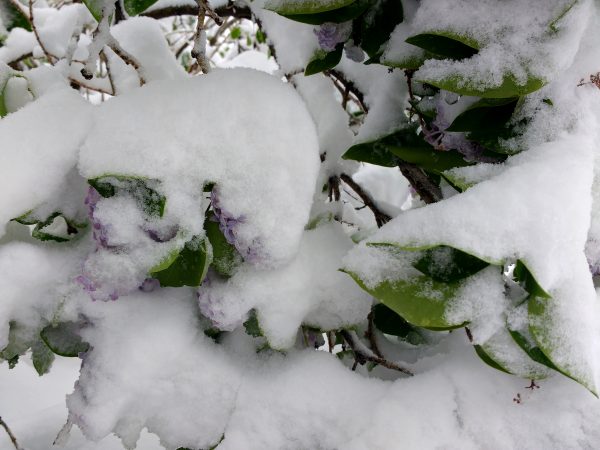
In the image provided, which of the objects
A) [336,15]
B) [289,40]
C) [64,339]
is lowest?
[64,339]

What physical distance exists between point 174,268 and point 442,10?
386 millimetres

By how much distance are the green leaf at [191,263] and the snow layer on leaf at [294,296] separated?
0.04 m

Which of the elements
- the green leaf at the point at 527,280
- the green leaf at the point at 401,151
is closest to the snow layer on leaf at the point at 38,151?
the green leaf at the point at 401,151

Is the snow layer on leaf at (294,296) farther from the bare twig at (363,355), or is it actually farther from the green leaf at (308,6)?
the green leaf at (308,6)

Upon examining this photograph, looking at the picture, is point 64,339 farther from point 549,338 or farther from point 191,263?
point 549,338

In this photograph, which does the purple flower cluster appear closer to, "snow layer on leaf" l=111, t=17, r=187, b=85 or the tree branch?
"snow layer on leaf" l=111, t=17, r=187, b=85

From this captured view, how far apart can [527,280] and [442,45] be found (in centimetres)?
26

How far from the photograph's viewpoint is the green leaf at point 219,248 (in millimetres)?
618

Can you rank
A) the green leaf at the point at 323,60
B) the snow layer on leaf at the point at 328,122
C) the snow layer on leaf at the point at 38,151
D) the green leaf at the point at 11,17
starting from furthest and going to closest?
the green leaf at the point at 11,17
the snow layer on leaf at the point at 328,122
the green leaf at the point at 323,60
the snow layer on leaf at the point at 38,151

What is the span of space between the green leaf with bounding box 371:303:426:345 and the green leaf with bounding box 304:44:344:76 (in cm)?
32

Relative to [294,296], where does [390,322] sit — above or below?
below

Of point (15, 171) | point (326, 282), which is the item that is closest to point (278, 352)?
point (326, 282)

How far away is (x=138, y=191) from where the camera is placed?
22.8 inches

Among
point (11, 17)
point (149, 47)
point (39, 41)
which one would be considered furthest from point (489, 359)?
point (11, 17)
